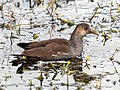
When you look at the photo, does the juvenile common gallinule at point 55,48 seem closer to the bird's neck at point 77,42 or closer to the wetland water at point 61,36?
the bird's neck at point 77,42

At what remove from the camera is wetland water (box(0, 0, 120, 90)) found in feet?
38.3

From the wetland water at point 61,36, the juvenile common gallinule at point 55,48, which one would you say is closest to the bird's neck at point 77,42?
the juvenile common gallinule at point 55,48

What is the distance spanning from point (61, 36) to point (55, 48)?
1.42m

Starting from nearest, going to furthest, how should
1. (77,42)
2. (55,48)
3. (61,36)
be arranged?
(55,48) < (77,42) < (61,36)

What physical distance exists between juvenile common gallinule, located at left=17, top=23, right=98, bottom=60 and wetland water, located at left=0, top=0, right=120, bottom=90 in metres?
0.25

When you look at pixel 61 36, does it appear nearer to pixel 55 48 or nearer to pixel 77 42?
pixel 77 42

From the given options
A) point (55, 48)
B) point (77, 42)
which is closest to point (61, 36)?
point (77, 42)

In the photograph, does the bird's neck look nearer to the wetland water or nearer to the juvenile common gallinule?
the juvenile common gallinule

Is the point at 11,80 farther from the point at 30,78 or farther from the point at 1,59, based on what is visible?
the point at 1,59

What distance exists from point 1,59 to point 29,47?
800 millimetres

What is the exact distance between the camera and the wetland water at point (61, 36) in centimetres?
1168

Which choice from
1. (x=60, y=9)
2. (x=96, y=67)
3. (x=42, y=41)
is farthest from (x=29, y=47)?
(x=60, y=9)

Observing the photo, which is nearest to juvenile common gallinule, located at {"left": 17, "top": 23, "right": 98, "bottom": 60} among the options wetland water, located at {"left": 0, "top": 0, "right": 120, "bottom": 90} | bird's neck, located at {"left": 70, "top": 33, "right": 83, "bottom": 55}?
bird's neck, located at {"left": 70, "top": 33, "right": 83, "bottom": 55}

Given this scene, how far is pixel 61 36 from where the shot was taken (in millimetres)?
15461
